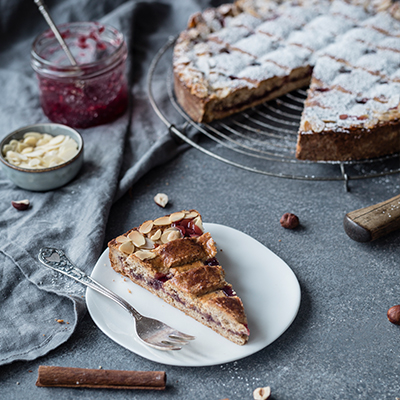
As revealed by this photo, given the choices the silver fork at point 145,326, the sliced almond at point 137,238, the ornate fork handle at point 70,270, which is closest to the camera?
the silver fork at point 145,326

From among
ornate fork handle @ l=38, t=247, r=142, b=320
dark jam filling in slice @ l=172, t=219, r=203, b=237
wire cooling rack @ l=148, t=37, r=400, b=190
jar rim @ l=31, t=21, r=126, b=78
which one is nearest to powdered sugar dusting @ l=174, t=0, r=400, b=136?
wire cooling rack @ l=148, t=37, r=400, b=190

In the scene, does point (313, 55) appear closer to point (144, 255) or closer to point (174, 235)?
point (174, 235)

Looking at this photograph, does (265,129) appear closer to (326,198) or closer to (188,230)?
(326,198)

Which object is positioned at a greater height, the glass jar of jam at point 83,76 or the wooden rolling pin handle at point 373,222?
the glass jar of jam at point 83,76

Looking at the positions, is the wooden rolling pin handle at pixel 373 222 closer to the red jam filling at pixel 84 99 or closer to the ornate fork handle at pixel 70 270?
the ornate fork handle at pixel 70 270

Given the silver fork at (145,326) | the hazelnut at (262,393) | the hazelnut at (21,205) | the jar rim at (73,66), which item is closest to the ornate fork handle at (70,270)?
the silver fork at (145,326)

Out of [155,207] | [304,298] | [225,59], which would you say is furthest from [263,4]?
[304,298]
